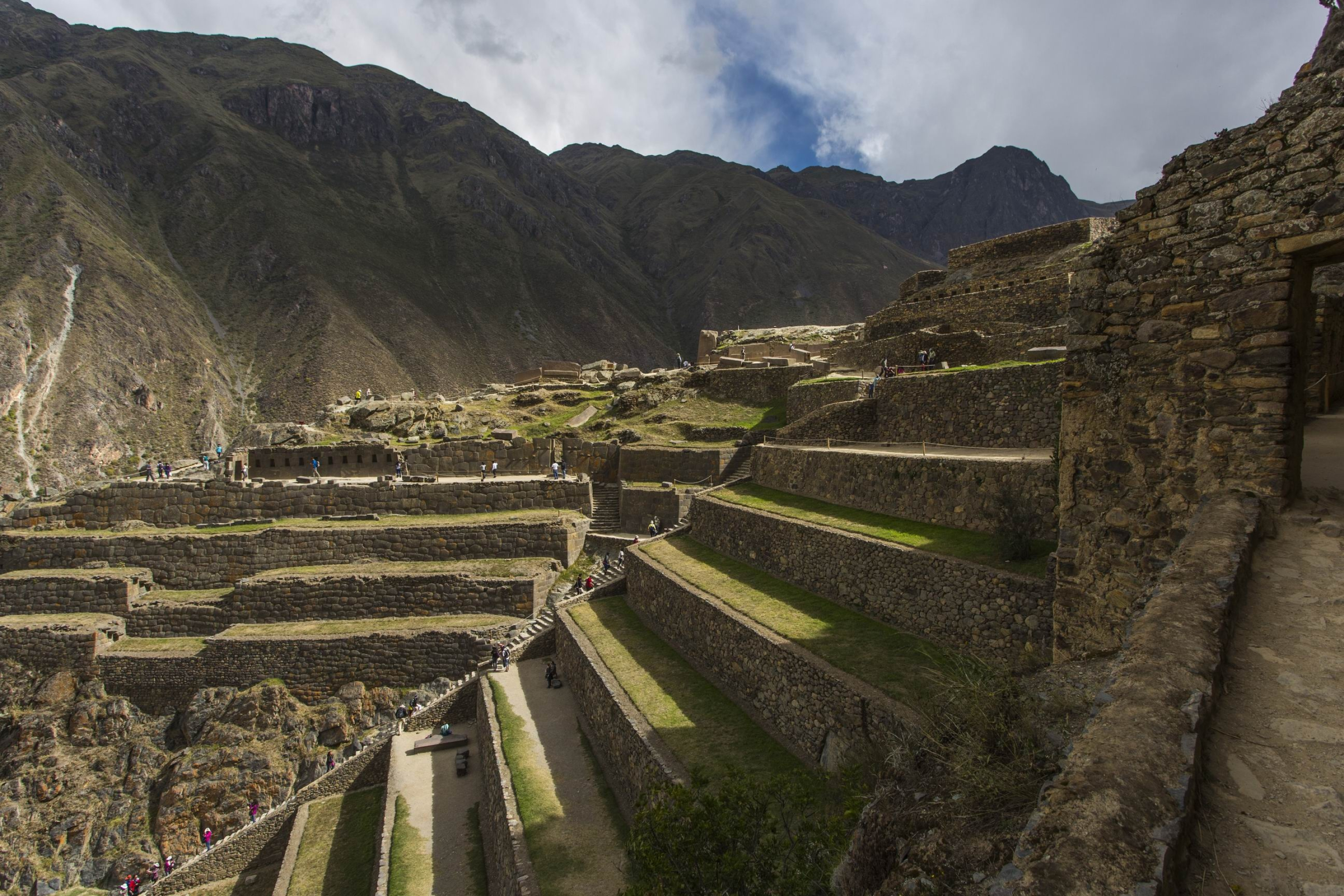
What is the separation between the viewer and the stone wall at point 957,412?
43.7 ft

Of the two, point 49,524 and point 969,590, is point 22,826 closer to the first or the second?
point 49,524

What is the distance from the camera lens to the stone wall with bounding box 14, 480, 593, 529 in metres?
22.8

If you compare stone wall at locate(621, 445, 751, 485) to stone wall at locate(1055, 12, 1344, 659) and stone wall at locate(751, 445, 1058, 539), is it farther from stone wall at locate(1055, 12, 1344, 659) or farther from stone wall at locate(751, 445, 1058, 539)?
stone wall at locate(1055, 12, 1344, 659)

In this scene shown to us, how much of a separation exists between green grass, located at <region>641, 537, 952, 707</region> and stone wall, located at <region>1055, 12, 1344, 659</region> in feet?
7.06

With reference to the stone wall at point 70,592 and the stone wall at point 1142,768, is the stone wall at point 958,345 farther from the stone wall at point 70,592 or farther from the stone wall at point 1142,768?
the stone wall at point 70,592

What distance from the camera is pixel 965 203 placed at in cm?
16750

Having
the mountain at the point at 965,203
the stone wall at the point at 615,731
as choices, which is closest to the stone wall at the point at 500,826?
the stone wall at the point at 615,731

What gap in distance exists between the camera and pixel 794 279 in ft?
383

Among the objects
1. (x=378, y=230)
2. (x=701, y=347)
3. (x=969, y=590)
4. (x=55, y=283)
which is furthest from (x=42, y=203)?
(x=969, y=590)

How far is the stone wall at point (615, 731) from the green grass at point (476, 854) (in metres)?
2.44

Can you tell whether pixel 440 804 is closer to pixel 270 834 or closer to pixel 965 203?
pixel 270 834

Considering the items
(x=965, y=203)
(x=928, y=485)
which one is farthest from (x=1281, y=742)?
(x=965, y=203)

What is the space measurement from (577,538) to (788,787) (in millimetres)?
16149

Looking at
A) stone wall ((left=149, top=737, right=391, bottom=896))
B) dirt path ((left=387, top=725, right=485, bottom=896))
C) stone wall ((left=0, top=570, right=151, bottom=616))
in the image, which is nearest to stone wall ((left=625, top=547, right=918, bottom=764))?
dirt path ((left=387, top=725, right=485, bottom=896))
